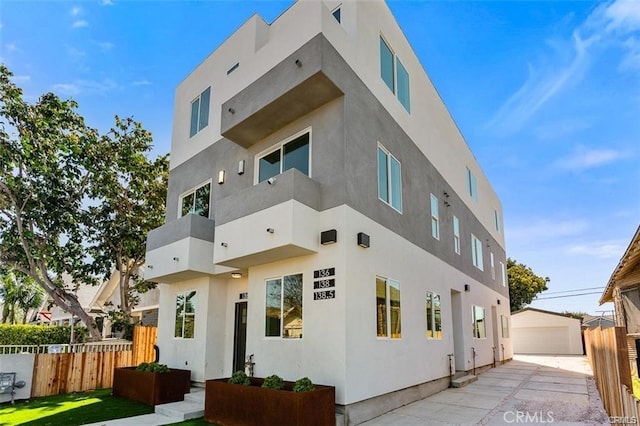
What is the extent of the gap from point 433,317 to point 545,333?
1999 cm

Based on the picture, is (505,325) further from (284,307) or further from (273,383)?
(273,383)

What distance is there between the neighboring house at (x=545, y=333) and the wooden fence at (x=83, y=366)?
22.8 m

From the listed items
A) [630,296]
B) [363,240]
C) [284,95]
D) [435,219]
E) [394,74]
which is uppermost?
[394,74]

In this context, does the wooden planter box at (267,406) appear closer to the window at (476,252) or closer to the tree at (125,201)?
the tree at (125,201)

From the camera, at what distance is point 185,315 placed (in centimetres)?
1115

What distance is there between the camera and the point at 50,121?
14531 mm

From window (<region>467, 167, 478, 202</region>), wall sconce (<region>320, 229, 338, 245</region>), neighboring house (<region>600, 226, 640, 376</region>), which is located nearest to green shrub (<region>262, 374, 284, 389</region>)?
wall sconce (<region>320, 229, 338, 245</region>)

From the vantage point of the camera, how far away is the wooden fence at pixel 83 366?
10.9m

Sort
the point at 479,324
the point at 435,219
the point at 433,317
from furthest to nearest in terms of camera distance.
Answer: the point at 479,324 < the point at 435,219 < the point at 433,317

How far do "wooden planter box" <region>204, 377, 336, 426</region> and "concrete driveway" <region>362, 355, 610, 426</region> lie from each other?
1231 millimetres

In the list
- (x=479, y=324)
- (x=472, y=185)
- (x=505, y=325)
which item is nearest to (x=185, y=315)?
(x=479, y=324)

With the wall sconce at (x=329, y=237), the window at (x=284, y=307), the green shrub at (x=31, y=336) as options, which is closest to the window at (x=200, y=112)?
the window at (x=284, y=307)

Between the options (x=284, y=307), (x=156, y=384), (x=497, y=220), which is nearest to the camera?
(x=284, y=307)

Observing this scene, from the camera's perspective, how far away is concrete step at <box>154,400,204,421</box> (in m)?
8.04
